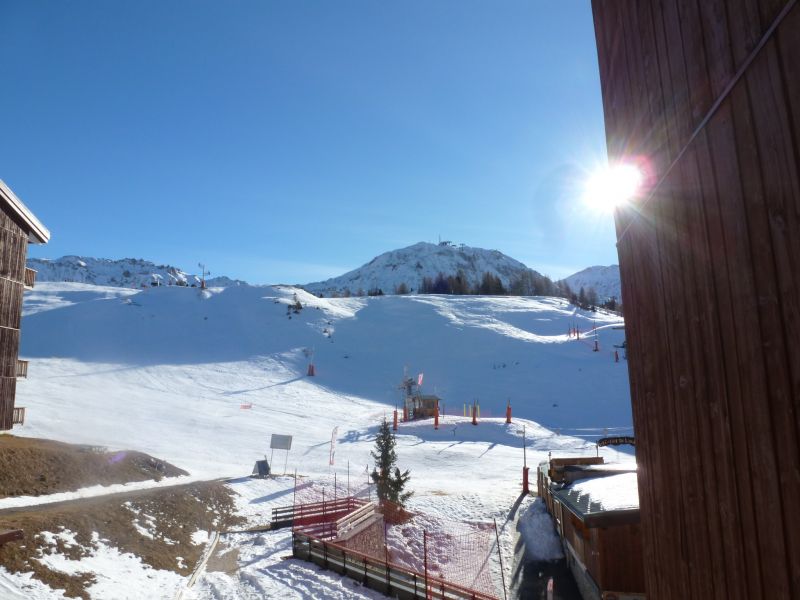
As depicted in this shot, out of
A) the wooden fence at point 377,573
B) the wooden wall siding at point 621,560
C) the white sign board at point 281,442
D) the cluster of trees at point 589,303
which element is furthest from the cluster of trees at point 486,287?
the wooden wall siding at point 621,560

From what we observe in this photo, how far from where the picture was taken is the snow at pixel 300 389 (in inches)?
810

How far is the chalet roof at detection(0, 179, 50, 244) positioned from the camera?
1342 cm

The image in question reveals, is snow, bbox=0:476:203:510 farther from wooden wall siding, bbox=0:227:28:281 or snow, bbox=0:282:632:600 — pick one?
wooden wall siding, bbox=0:227:28:281

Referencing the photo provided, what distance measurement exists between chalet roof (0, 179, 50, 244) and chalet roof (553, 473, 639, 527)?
15.3 m

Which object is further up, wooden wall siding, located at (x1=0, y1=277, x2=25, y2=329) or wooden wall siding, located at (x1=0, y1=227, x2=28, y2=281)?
wooden wall siding, located at (x1=0, y1=227, x2=28, y2=281)

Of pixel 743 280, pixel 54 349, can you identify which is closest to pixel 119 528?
pixel 743 280

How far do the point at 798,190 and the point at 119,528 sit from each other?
55.4 ft

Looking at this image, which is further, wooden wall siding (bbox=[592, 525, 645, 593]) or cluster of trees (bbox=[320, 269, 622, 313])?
cluster of trees (bbox=[320, 269, 622, 313])

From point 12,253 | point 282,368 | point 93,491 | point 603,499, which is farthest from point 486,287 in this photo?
point 12,253

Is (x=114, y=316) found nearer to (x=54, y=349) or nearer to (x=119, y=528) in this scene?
(x=54, y=349)

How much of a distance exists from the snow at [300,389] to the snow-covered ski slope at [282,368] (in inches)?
7.9

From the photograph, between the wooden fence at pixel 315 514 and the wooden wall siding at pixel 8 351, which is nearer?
the wooden wall siding at pixel 8 351

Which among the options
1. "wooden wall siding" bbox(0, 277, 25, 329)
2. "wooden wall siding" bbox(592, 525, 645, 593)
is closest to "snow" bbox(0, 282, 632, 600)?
"wooden wall siding" bbox(592, 525, 645, 593)

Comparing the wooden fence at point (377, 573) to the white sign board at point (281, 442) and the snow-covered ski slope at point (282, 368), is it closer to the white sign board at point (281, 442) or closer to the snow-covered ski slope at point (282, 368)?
the white sign board at point (281, 442)
